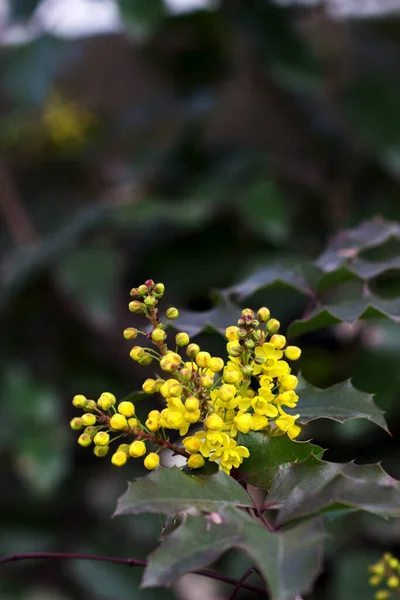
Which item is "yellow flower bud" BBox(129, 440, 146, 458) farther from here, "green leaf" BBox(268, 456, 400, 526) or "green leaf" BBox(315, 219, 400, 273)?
"green leaf" BBox(315, 219, 400, 273)

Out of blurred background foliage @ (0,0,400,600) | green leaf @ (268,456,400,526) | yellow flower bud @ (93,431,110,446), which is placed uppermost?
yellow flower bud @ (93,431,110,446)

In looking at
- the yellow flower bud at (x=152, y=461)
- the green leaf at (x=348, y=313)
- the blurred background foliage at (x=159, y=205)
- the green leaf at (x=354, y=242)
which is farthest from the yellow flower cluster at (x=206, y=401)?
the blurred background foliage at (x=159, y=205)

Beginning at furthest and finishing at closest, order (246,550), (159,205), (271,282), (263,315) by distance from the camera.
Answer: (159,205) → (271,282) → (263,315) → (246,550)

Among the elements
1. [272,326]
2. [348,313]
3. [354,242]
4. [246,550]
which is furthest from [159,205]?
[246,550]

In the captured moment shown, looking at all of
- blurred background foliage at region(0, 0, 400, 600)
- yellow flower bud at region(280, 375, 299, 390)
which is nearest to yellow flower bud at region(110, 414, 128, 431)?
yellow flower bud at region(280, 375, 299, 390)

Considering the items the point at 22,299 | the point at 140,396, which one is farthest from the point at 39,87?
the point at 140,396

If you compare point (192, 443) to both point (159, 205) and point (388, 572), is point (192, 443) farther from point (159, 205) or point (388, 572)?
point (159, 205)
